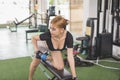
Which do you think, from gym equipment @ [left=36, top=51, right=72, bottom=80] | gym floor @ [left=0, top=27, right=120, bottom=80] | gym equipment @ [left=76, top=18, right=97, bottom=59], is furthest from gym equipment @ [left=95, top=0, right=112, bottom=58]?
gym equipment @ [left=36, top=51, right=72, bottom=80]

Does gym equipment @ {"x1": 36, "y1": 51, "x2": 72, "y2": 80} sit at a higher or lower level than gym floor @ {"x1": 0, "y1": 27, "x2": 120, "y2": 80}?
higher

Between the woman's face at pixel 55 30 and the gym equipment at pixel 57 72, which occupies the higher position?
the woman's face at pixel 55 30

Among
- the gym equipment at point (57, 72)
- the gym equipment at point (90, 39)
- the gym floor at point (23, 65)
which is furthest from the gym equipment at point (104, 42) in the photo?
the gym equipment at point (57, 72)

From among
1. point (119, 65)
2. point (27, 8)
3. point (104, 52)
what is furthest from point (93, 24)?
point (27, 8)

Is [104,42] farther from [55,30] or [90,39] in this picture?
[55,30]

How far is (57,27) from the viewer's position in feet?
6.97

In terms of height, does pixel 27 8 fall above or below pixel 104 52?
above

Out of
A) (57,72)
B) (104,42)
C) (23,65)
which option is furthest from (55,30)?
(104,42)

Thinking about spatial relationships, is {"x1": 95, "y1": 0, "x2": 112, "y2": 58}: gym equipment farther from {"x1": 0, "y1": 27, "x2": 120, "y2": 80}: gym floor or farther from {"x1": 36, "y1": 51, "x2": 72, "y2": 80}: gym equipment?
{"x1": 36, "y1": 51, "x2": 72, "y2": 80}: gym equipment

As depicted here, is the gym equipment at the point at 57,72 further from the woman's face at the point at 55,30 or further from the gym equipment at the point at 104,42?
the gym equipment at the point at 104,42

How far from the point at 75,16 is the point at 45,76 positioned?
12.8ft

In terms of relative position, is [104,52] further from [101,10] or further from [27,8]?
[27,8]

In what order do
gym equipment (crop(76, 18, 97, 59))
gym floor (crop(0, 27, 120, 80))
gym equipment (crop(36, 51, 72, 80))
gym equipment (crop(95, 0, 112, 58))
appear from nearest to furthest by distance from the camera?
gym equipment (crop(36, 51, 72, 80))
gym floor (crop(0, 27, 120, 80))
gym equipment (crop(95, 0, 112, 58))
gym equipment (crop(76, 18, 97, 59))

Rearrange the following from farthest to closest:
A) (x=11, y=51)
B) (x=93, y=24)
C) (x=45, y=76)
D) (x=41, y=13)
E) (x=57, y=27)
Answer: (x=41, y=13)
(x=11, y=51)
(x=93, y=24)
(x=45, y=76)
(x=57, y=27)
